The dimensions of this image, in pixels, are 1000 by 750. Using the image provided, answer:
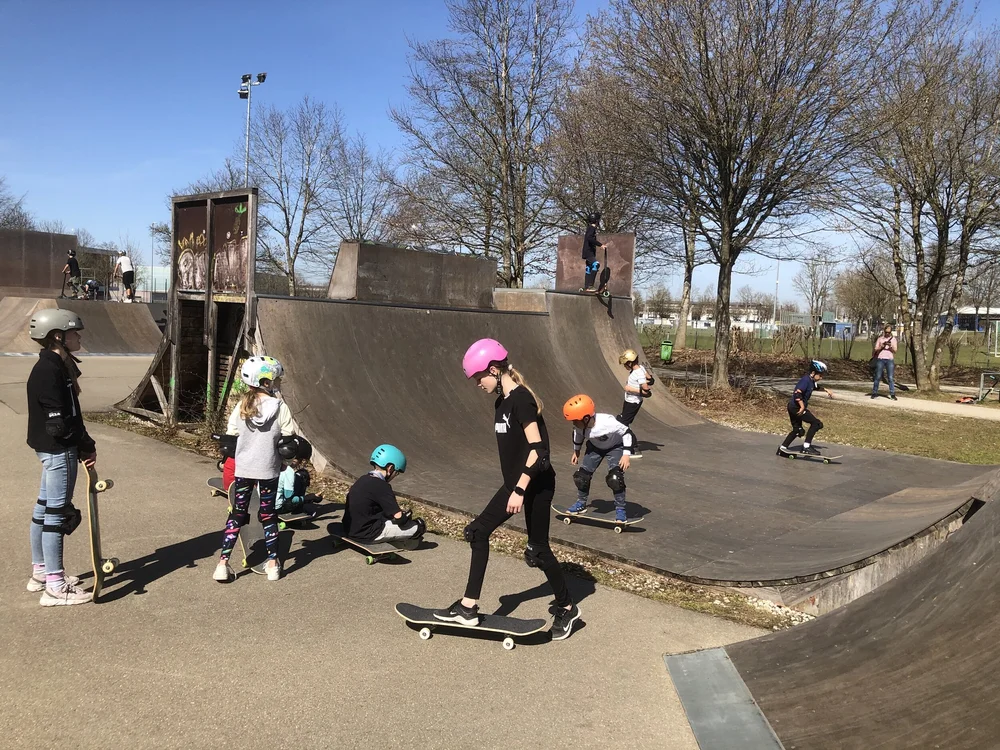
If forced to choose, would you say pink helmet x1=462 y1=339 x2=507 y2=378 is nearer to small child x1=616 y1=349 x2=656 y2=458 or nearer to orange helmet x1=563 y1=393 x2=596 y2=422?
orange helmet x1=563 y1=393 x2=596 y2=422

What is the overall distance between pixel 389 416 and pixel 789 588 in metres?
5.53

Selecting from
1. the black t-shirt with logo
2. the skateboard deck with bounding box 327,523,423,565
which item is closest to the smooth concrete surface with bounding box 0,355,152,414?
the skateboard deck with bounding box 327,523,423,565

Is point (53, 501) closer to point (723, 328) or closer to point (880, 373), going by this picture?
point (723, 328)

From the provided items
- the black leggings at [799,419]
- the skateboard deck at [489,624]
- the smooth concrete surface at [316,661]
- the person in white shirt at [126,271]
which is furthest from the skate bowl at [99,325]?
the skateboard deck at [489,624]

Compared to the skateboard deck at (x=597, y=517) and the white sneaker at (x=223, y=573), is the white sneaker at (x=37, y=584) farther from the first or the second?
the skateboard deck at (x=597, y=517)

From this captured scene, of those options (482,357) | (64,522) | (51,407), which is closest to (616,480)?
(482,357)

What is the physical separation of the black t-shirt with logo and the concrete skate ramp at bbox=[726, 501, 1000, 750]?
1.57 m

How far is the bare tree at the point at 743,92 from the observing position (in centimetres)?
1396

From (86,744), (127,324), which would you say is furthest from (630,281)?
(127,324)

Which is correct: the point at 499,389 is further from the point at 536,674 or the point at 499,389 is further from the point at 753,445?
the point at 753,445

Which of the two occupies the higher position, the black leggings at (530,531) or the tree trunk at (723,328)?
the tree trunk at (723,328)

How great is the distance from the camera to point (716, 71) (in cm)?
1447

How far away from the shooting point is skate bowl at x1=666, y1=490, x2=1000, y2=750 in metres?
2.84

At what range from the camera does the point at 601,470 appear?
895 centimetres
